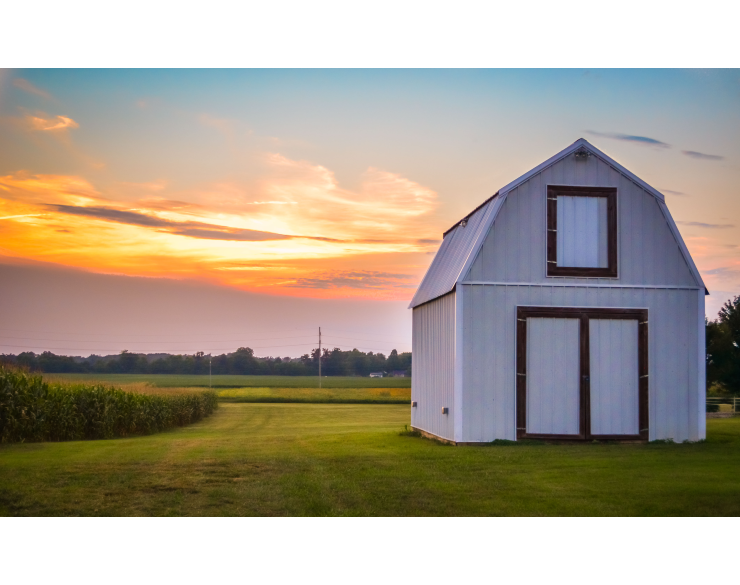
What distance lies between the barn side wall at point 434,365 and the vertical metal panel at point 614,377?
309 cm

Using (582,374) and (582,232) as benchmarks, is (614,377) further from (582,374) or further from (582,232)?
(582,232)

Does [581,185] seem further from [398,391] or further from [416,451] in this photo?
[398,391]

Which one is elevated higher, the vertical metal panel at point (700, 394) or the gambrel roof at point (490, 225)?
the gambrel roof at point (490, 225)

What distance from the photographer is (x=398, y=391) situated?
186 feet

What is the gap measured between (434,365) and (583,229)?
4.88m

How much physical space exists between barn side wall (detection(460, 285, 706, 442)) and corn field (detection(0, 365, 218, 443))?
10.7 metres

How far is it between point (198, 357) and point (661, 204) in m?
88.9

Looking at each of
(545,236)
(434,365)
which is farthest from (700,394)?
(434,365)

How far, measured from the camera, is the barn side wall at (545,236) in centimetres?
1641

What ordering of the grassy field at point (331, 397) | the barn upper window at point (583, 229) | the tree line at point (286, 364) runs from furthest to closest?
the tree line at point (286, 364), the grassy field at point (331, 397), the barn upper window at point (583, 229)

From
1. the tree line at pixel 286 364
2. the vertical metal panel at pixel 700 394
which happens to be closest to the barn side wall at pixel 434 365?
the vertical metal panel at pixel 700 394

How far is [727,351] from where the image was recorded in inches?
1497

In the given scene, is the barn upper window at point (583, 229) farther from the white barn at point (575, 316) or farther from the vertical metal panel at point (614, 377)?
the vertical metal panel at point (614, 377)
